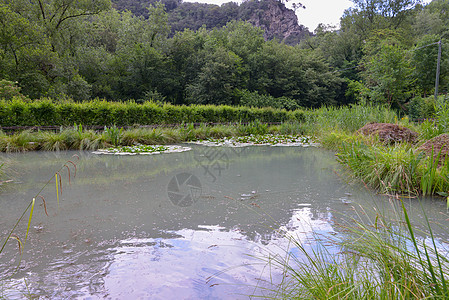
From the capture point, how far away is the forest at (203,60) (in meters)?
18.8

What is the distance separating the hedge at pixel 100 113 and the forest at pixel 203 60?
817 centimetres

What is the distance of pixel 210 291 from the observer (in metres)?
1.99

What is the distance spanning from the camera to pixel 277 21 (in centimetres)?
6122

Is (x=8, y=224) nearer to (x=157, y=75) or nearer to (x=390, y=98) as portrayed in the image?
(x=157, y=75)

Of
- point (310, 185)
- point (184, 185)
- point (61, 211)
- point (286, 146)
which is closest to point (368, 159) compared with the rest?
point (310, 185)

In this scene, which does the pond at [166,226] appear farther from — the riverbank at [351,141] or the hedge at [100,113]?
the hedge at [100,113]

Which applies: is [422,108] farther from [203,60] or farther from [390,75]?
[203,60]

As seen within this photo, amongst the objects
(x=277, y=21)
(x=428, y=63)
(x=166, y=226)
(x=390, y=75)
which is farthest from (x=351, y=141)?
(x=277, y=21)

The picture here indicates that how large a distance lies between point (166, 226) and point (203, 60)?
26458mm

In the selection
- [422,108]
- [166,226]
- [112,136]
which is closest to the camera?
[166,226]

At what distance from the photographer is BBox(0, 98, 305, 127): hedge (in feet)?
33.7

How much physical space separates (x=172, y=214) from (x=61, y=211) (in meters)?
1.38

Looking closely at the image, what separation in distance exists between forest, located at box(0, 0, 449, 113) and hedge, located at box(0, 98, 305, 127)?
8.17m

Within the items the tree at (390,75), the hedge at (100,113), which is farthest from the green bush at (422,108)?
the hedge at (100,113)
